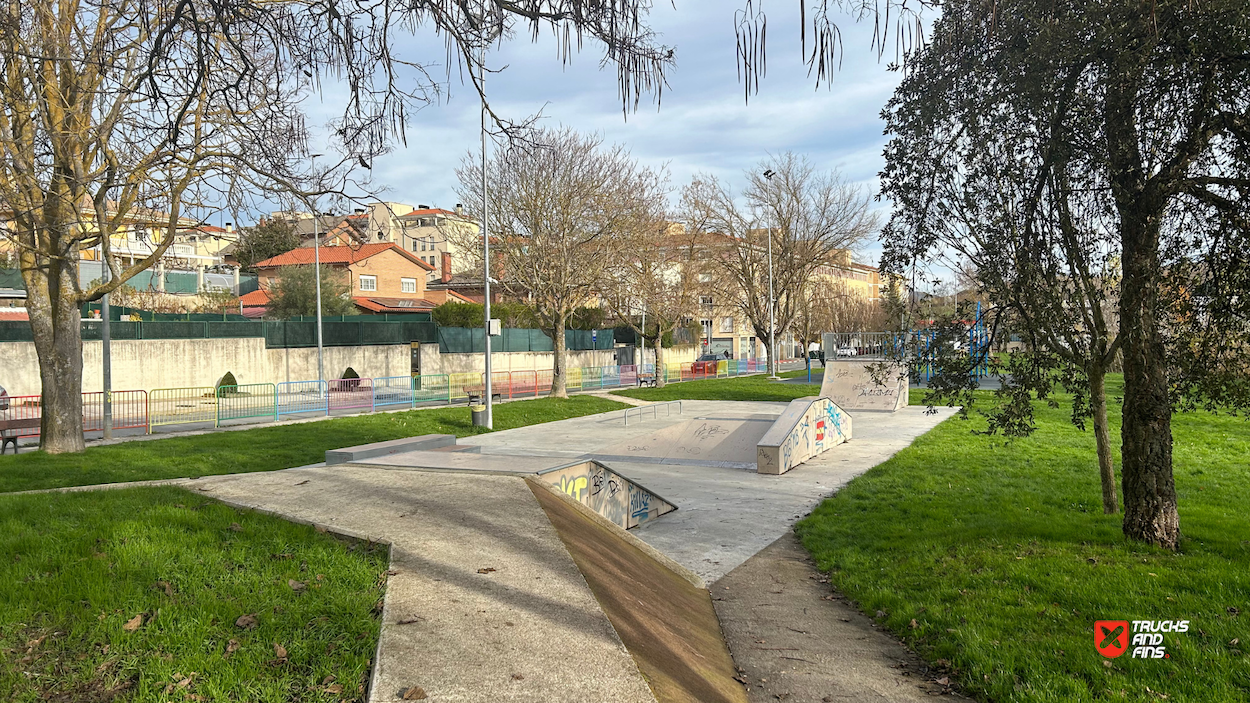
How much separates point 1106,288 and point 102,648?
31.0 ft

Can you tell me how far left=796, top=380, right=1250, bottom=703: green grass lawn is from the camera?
195 inches

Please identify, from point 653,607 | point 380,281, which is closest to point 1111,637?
point 653,607

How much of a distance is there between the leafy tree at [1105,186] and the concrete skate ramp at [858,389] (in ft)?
64.6

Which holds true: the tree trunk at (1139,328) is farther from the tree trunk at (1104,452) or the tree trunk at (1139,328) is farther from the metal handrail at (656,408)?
the metal handrail at (656,408)

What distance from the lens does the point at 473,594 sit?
5.30 meters

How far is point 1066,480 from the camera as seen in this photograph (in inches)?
485

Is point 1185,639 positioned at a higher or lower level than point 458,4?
lower

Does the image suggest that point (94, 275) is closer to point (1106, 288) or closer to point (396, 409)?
point (396, 409)

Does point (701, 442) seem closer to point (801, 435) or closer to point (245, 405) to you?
point (801, 435)

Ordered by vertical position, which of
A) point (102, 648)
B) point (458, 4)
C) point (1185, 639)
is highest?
point (458, 4)

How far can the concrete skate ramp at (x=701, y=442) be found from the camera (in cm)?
1892

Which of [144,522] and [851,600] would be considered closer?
[144,522]

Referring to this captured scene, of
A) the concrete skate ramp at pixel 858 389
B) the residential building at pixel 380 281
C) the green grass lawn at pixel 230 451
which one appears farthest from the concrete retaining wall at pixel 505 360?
the concrete skate ramp at pixel 858 389

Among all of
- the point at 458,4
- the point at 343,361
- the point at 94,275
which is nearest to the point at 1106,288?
the point at 458,4
